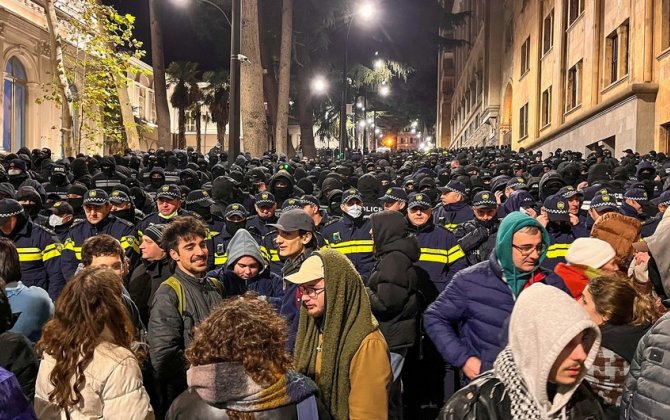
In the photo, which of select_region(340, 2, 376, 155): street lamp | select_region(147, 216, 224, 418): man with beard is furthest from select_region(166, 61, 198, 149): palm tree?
select_region(147, 216, 224, 418): man with beard

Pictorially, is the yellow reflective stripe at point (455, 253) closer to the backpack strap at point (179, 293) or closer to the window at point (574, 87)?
the backpack strap at point (179, 293)

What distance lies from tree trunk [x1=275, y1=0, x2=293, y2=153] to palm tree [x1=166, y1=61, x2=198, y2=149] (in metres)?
23.4

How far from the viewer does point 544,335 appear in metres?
2.80

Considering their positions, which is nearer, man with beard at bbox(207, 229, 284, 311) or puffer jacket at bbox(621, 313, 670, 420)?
puffer jacket at bbox(621, 313, 670, 420)

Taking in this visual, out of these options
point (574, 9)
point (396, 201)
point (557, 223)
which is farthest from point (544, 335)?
point (574, 9)

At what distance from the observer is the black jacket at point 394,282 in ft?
18.2

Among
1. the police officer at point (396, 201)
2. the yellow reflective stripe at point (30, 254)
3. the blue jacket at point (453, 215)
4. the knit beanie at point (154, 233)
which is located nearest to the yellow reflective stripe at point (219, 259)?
the knit beanie at point (154, 233)

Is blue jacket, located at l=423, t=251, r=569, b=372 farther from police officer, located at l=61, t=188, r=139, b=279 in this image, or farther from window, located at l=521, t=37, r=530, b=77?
window, located at l=521, t=37, r=530, b=77

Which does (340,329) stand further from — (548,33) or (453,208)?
(548,33)

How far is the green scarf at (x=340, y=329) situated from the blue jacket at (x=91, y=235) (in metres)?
4.18

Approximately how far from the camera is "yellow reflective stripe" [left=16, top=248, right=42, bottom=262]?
753 cm

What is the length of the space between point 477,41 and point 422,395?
2327 inches

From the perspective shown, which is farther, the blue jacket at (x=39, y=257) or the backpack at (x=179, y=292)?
the blue jacket at (x=39, y=257)

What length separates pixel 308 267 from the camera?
12.5ft
